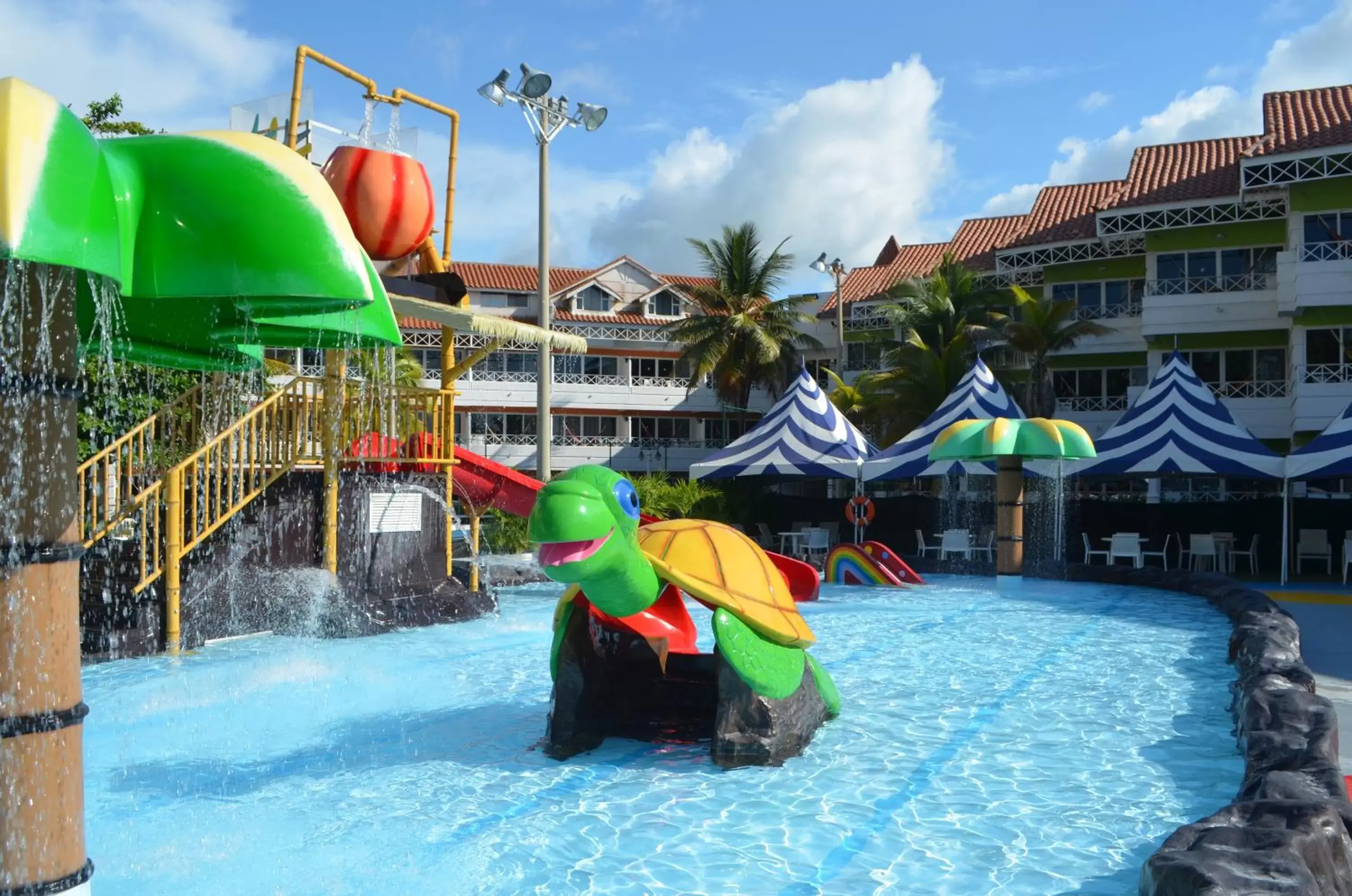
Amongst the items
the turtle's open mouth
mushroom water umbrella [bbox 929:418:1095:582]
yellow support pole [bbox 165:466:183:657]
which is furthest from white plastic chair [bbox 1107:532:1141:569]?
the turtle's open mouth

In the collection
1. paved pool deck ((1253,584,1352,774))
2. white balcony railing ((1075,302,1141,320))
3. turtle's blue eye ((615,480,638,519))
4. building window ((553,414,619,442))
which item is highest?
white balcony railing ((1075,302,1141,320))

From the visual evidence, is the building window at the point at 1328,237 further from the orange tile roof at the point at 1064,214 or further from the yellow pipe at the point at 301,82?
the yellow pipe at the point at 301,82

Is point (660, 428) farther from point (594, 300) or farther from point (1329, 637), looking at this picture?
point (1329, 637)

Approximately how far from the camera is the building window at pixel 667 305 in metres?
49.8

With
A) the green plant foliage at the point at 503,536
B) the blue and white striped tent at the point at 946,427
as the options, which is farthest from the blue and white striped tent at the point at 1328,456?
the green plant foliage at the point at 503,536

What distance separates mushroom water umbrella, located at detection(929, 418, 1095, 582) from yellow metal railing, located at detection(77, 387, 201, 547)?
10326 mm

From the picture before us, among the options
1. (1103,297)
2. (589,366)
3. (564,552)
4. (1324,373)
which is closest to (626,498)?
(564,552)

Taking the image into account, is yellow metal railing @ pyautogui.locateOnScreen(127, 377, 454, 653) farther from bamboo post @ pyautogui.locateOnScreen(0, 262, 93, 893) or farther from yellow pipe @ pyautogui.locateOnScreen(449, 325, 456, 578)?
bamboo post @ pyautogui.locateOnScreen(0, 262, 93, 893)

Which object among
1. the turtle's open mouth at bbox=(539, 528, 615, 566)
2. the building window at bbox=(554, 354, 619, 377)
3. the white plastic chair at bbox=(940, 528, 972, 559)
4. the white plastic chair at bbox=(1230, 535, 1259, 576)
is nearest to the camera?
the turtle's open mouth at bbox=(539, 528, 615, 566)

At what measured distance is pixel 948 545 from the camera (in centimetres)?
2188

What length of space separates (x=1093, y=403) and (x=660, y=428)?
19472 mm

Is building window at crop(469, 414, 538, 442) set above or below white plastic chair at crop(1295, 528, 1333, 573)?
above

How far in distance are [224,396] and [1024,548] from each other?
1790 centimetres

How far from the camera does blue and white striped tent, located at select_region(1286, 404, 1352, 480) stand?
17.1m
